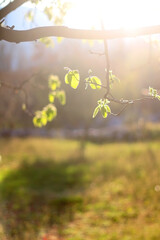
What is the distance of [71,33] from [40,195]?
8.48 metres

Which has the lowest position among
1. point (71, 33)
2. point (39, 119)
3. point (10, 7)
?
point (39, 119)

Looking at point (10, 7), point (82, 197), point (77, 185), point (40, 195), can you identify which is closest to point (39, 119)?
point (10, 7)

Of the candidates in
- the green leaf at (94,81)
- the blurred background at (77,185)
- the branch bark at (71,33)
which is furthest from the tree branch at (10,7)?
the green leaf at (94,81)

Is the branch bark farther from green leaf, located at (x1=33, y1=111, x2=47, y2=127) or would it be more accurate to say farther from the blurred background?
green leaf, located at (x1=33, y1=111, x2=47, y2=127)

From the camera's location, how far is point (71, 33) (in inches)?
117

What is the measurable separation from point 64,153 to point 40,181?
5.77 metres

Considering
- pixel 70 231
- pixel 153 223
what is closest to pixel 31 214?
pixel 70 231

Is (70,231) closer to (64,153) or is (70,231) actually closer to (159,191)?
(159,191)

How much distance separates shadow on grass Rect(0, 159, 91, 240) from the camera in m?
8.35

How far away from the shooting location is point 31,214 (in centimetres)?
904

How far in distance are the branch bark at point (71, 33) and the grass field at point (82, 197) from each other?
15.4 ft

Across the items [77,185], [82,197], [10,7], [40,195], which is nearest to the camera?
[10,7]

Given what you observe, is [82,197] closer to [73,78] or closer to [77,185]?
[77,185]

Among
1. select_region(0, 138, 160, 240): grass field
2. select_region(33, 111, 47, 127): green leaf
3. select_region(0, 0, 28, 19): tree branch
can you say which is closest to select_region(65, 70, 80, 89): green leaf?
select_region(0, 0, 28, 19): tree branch
